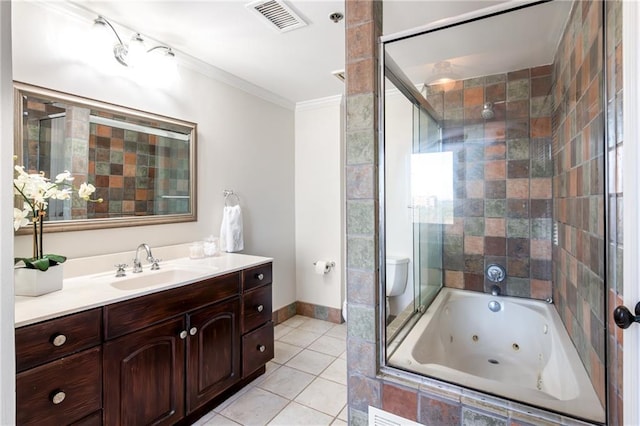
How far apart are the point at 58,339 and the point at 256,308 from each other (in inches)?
46.8

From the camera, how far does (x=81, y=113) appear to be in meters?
1.79

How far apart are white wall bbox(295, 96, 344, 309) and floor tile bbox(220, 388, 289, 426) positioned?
1381mm

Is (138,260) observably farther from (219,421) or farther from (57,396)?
(219,421)

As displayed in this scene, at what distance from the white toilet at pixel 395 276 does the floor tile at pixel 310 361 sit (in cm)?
74

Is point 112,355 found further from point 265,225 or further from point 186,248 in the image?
point 265,225

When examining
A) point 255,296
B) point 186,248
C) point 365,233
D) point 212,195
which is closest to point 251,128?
point 212,195

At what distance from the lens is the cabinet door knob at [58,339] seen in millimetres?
1238

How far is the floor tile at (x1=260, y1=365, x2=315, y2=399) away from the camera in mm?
2154

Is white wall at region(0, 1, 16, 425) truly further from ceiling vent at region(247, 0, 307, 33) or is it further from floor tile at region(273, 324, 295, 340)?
floor tile at region(273, 324, 295, 340)

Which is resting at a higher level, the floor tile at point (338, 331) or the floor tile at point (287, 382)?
the floor tile at point (338, 331)

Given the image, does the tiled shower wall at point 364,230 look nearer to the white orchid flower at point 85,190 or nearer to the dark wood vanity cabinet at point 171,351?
the dark wood vanity cabinet at point 171,351

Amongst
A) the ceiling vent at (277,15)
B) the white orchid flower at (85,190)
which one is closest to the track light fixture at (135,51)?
the ceiling vent at (277,15)

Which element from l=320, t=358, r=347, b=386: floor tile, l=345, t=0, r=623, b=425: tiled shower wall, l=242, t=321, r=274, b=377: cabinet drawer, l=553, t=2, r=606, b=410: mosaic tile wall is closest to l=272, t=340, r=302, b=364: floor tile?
l=242, t=321, r=274, b=377: cabinet drawer

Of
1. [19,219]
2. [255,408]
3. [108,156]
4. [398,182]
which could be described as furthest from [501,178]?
[19,219]
